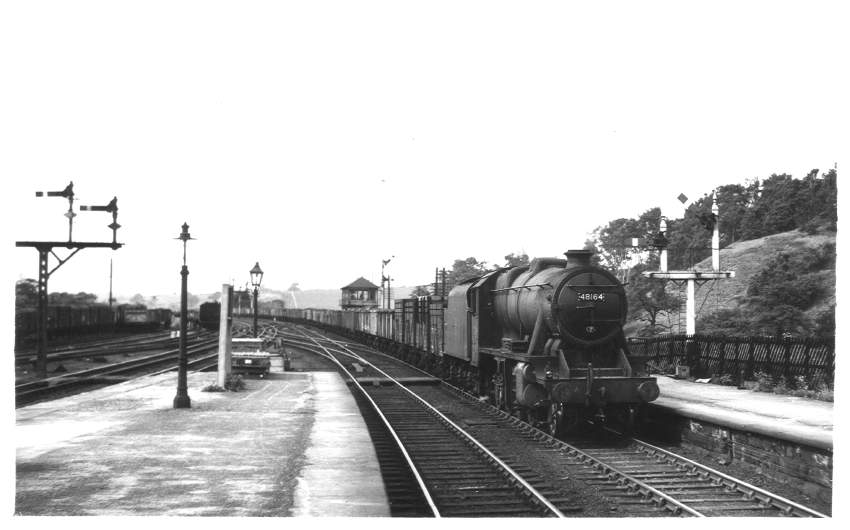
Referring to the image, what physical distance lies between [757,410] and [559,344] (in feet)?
14.5

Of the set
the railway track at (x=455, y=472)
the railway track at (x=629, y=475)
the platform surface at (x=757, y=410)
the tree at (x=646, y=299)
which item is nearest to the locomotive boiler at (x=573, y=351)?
the railway track at (x=629, y=475)

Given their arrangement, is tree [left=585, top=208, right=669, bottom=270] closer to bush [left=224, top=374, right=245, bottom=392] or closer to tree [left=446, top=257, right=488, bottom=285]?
bush [left=224, top=374, right=245, bottom=392]

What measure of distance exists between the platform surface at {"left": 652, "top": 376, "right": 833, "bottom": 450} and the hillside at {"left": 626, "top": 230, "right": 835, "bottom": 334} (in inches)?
77.3

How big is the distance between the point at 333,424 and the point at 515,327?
4.44m

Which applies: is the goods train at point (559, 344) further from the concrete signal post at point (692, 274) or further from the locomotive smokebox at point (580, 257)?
the concrete signal post at point (692, 274)

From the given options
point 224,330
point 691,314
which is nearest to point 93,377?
point 224,330

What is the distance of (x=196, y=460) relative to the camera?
34.6 ft

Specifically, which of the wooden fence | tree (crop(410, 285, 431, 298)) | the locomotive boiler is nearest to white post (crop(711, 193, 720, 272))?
the wooden fence

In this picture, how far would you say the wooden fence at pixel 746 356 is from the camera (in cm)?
1700

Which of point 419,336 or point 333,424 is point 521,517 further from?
point 419,336

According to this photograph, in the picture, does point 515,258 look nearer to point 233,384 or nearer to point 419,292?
point 419,292

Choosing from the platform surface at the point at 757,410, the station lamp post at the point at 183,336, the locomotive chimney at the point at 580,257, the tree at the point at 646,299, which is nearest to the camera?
the platform surface at the point at 757,410

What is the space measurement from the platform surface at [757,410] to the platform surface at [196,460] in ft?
19.2

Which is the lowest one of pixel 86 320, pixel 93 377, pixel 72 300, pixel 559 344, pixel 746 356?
pixel 93 377
